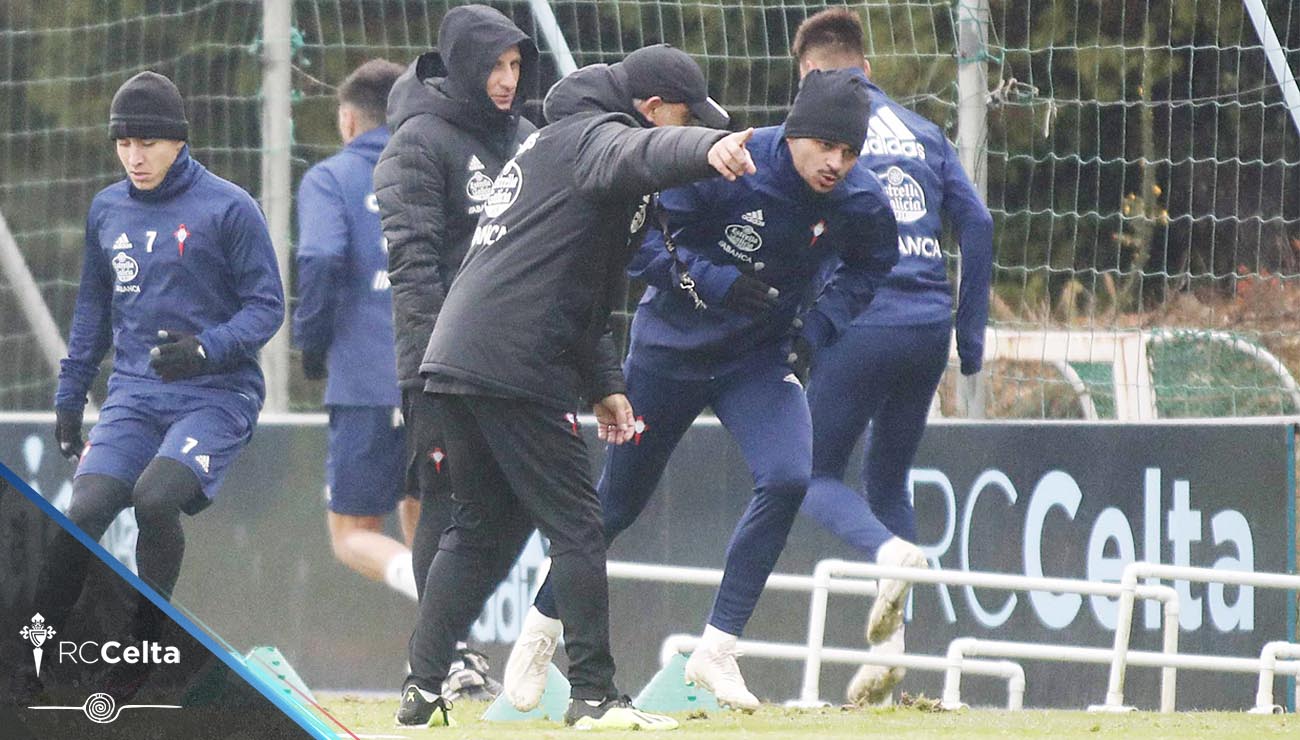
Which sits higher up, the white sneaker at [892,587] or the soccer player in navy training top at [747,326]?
the soccer player in navy training top at [747,326]

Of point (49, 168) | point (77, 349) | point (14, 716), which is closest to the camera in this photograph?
point (14, 716)

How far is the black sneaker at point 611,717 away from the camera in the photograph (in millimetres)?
5777

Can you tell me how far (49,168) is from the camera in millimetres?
10055

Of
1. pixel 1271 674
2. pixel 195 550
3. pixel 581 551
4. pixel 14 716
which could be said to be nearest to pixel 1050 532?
pixel 1271 674

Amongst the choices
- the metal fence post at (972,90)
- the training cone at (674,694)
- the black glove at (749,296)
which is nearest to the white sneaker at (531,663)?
the training cone at (674,694)

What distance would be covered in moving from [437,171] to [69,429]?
1803mm

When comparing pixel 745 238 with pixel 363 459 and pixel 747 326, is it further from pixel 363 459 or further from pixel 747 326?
pixel 363 459

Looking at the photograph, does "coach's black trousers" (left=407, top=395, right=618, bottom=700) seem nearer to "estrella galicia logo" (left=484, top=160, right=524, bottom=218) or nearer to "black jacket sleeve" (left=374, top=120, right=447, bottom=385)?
"estrella galicia logo" (left=484, top=160, right=524, bottom=218)

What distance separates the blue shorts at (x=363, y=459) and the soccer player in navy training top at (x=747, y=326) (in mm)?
2003

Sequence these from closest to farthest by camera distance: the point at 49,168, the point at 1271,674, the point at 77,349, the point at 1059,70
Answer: the point at 77,349, the point at 1271,674, the point at 1059,70, the point at 49,168

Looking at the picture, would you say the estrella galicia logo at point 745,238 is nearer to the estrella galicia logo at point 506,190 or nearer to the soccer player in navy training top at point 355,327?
the estrella galicia logo at point 506,190

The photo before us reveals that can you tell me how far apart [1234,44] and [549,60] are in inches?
102

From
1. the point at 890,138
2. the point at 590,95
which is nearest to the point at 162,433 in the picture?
the point at 590,95

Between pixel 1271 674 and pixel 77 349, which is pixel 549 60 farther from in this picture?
pixel 1271 674
